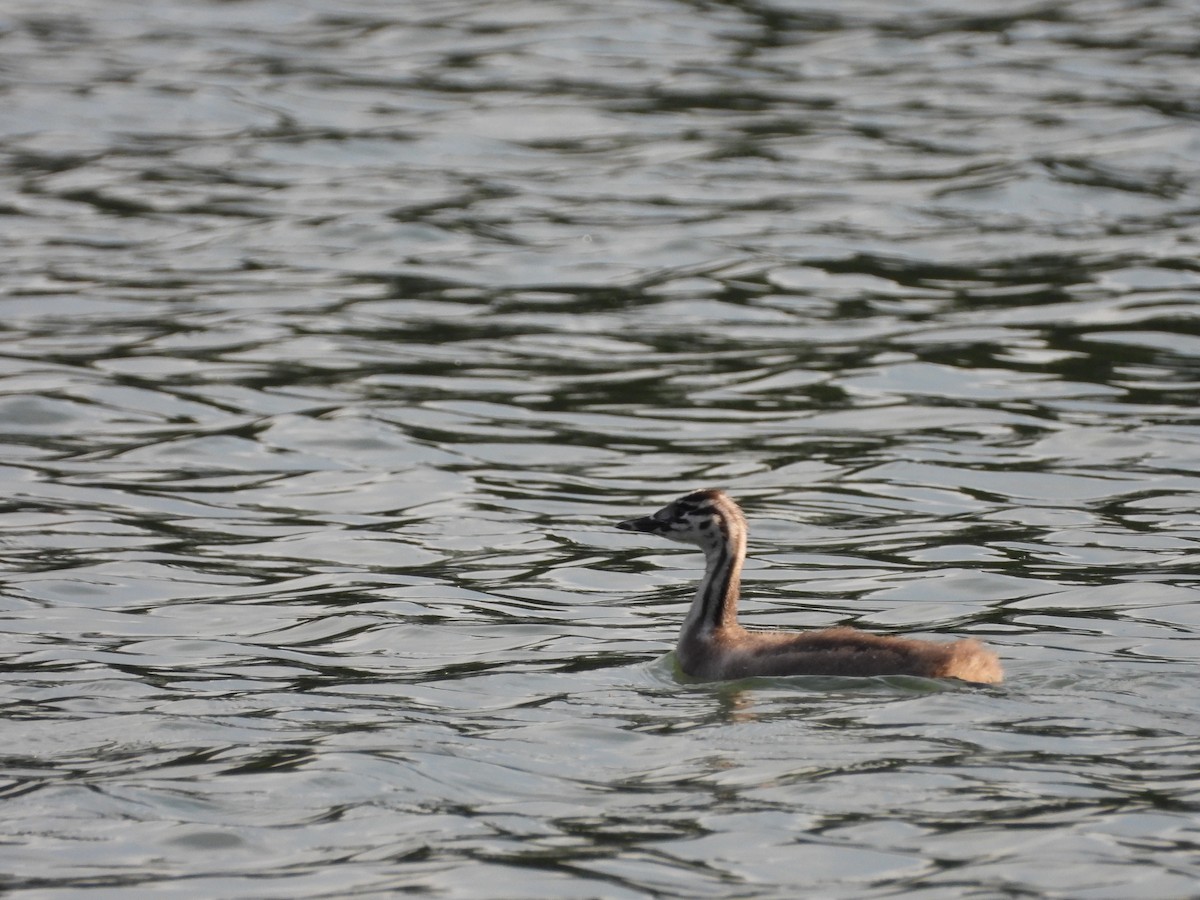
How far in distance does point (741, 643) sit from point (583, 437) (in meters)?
5.28

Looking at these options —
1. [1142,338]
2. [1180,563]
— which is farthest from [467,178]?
[1180,563]

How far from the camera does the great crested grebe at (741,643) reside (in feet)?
34.4

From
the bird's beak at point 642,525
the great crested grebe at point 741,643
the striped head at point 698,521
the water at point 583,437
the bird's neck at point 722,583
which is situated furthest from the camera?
the bird's beak at point 642,525

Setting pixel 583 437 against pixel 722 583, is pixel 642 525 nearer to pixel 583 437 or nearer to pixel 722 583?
pixel 722 583

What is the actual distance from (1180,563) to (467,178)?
12.6 meters

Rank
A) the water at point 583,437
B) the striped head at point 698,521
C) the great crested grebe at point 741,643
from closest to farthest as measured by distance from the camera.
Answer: the water at point 583,437 → the great crested grebe at point 741,643 → the striped head at point 698,521

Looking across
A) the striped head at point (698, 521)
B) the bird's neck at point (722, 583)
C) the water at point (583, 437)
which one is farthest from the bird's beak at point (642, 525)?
the water at point (583, 437)

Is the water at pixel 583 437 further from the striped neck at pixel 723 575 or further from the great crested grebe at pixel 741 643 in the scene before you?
the striped neck at pixel 723 575

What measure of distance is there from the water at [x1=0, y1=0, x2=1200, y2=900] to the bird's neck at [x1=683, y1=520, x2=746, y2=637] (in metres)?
0.37

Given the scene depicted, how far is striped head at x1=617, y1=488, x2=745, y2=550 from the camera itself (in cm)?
1180

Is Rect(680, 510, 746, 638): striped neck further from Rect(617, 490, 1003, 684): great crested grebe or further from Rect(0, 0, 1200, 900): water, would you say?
Rect(0, 0, 1200, 900): water

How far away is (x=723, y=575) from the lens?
11.8 m

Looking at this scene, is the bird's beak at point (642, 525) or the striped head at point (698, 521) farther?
the bird's beak at point (642, 525)

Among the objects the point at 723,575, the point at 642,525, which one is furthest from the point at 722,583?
the point at 642,525
